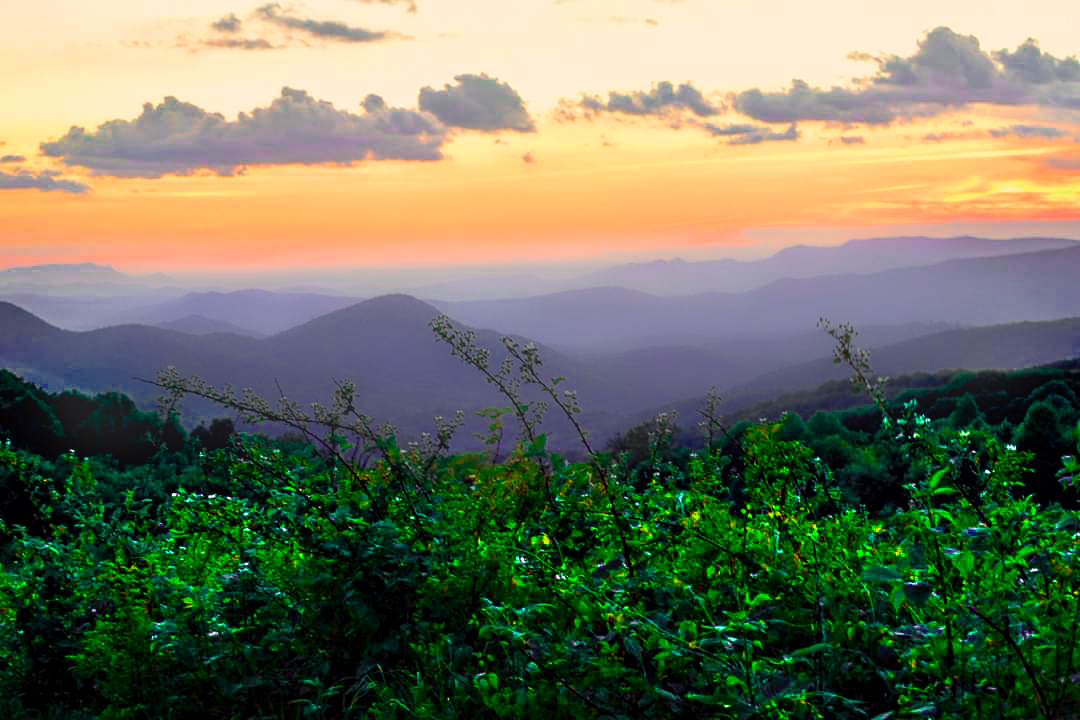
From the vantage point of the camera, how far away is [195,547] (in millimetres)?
6684

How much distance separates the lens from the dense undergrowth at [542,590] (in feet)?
11.0

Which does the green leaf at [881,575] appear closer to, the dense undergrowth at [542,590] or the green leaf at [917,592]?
the dense undergrowth at [542,590]

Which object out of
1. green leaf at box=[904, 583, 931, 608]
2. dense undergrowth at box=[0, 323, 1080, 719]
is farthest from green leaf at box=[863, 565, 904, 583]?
green leaf at box=[904, 583, 931, 608]

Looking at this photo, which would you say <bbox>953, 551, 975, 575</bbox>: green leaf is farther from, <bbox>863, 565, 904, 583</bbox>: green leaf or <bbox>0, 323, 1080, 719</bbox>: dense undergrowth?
<bbox>863, 565, 904, 583</bbox>: green leaf

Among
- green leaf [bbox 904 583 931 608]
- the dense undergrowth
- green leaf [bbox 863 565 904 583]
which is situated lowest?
the dense undergrowth

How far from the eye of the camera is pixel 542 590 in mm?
4586

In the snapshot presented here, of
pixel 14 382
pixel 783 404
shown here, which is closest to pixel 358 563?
pixel 14 382

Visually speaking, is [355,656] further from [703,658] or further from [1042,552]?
[1042,552]

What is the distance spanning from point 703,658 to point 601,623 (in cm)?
136

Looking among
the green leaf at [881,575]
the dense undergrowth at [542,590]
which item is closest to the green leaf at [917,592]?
the dense undergrowth at [542,590]

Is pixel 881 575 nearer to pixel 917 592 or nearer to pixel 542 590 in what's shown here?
pixel 917 592

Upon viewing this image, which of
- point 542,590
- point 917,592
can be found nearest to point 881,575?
point 917,592

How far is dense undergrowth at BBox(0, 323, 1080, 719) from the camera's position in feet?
11.0

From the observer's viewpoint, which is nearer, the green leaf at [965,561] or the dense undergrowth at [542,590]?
the green leaf at [965,561]
